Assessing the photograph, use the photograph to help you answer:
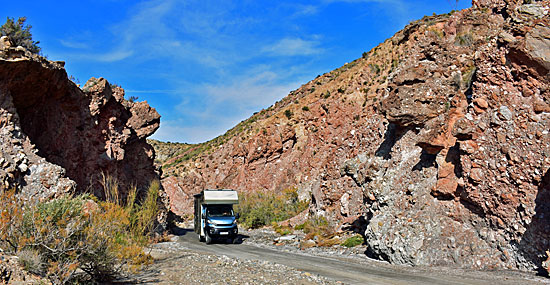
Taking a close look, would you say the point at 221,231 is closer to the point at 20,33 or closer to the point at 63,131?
the point at 63,131

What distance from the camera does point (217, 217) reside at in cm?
2406

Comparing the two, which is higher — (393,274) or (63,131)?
(63,131)

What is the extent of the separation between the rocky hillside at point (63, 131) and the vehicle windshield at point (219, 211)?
505cm

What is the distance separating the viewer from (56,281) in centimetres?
736

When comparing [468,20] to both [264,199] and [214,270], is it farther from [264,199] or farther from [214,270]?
[264,199]

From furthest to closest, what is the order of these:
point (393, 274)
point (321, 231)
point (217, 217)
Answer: point (217, 217)
point (321, 231)
point (393, 274)

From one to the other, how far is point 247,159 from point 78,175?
28988mm

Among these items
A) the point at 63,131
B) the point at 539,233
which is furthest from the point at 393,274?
the point at 63,131

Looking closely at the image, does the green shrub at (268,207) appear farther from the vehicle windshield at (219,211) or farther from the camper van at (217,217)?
the vehicle windshield at (219,211)

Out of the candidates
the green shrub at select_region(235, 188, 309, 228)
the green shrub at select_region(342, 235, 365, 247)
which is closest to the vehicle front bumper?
the green shrub at select_region(342, 235, 365, 247)

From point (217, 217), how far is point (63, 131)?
953 cm

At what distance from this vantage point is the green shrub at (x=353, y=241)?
19.5 meters

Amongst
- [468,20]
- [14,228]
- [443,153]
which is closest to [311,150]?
[468,20]

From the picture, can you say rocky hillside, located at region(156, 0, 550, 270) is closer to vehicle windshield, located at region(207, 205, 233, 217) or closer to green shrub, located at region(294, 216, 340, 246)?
green shrub, located at region(294, 216, 340, 246)
